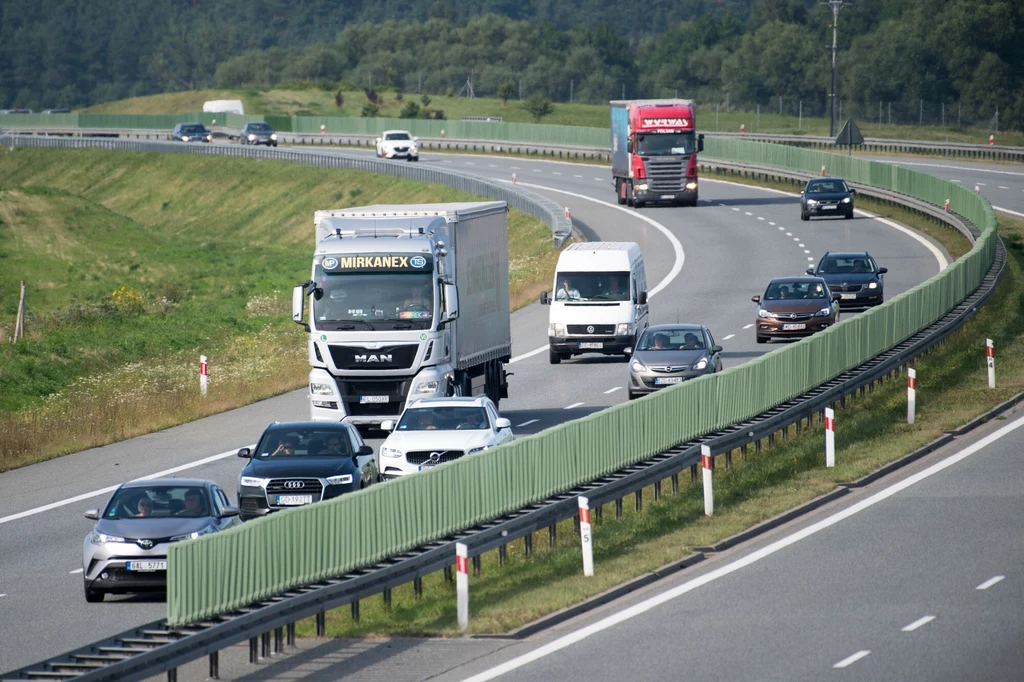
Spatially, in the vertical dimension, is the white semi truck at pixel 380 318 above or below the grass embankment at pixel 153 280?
above

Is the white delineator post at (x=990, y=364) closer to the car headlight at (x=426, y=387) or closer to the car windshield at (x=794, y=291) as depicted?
the car windshield at (x=794, y=291)

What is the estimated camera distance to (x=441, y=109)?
451 ft

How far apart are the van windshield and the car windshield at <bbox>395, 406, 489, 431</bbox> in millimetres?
12382

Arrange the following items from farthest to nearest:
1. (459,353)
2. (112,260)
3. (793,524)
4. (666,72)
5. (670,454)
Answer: (666,72) → (112,260) → (459,353) → (670,454) → (793,524)

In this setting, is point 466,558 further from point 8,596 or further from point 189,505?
point 8,596

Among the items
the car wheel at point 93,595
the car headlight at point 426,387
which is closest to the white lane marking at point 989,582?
the car wheel at point 93,595

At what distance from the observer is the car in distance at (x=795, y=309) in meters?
38.4

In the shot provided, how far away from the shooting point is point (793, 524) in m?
22.0

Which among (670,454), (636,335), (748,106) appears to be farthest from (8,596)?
(748,106)

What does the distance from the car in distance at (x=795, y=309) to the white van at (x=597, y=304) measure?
3190mm


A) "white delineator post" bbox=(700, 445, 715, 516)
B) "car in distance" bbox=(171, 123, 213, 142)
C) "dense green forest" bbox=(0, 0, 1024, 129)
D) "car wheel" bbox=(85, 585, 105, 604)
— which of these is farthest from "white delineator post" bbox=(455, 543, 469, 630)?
"car in distance" bbox=(171, 123, 213, 142)

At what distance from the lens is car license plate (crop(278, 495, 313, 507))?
2229cm

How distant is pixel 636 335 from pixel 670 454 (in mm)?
13274

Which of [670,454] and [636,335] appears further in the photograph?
[636,335]
